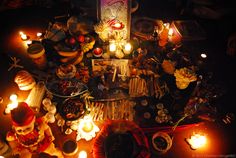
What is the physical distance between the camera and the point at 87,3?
5906 mm

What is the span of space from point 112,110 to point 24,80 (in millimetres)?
1790

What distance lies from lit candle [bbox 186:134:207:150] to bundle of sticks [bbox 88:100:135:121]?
1.11 metres

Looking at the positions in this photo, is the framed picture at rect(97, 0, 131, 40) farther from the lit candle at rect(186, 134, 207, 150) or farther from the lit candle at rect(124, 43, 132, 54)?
the lit candle at rect(186, 134, 207, 150)

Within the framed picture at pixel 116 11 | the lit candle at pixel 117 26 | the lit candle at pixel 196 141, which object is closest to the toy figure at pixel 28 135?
the lit candle at pixel 196 141

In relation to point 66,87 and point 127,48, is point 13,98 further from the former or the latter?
point 127,48

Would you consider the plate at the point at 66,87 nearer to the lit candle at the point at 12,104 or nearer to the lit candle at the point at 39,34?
the lit candle at the point at 12,104

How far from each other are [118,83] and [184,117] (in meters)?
1.43

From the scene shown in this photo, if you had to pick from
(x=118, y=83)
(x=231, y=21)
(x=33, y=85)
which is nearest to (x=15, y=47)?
(x=33, y=85)

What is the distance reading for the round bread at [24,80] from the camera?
14.4ft

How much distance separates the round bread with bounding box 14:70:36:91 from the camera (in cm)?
440

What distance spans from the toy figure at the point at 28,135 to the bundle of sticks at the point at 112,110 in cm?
96

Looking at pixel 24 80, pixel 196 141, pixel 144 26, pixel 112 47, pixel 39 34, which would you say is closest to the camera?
pixel 196 141

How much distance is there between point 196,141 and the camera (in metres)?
3.95

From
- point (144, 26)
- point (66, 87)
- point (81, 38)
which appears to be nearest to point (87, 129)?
point (66, 87)
